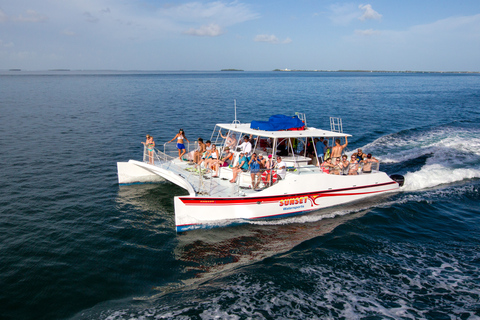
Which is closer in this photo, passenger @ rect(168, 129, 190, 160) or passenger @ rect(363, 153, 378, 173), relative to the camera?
passenger @ rect(363, 153, 378, 173)

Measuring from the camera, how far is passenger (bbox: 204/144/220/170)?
12.9 metres

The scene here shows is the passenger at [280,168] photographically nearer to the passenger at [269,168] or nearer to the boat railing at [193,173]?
the passenger at [269,168]

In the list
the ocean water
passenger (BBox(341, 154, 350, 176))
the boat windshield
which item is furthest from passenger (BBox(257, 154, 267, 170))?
passenger (BBox(341, 154, 350, 176))

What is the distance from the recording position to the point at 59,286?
7891 millimetres

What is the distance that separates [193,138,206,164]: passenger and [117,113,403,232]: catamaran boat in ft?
0.87

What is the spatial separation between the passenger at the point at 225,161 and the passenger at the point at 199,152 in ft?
3.20

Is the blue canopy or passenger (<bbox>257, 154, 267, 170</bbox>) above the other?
the blue canopy

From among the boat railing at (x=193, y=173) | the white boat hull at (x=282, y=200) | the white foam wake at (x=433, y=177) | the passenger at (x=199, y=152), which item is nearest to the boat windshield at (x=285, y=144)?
the passenger at (x=199, y=152)

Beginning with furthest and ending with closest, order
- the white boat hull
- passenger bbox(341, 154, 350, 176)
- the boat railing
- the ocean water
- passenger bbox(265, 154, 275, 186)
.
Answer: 1. passenger bbox(341, 154, 350, 176)
2. passenger bbox(265, 154, 275, 186)
3. the boat railing
4. the white boat hull
5. the ocean water

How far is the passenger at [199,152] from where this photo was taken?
1373 cm

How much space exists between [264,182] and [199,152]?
11.8ft

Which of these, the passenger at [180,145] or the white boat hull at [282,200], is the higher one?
the passenger at [180,145]

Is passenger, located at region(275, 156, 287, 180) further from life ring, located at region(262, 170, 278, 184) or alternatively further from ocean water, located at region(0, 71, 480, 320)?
ocean water, located at region(0, 71, 480, 320)

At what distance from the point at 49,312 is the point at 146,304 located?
208cm
